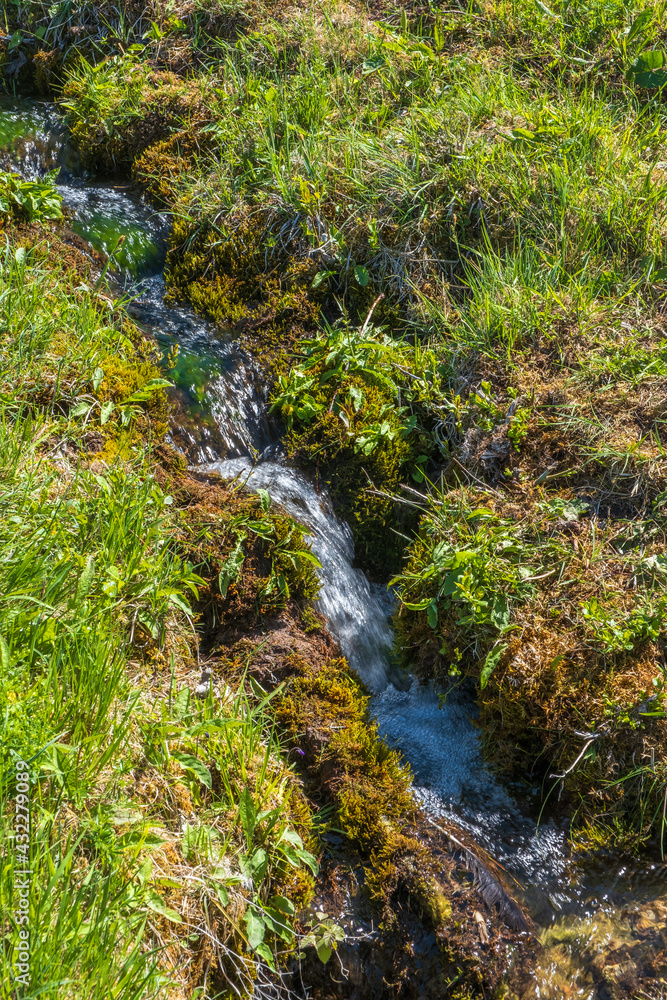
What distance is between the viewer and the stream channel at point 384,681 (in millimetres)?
3293

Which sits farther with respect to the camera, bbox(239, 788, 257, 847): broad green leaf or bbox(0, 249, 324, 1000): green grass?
bbox(239, 788, 257, 847): broad green leaf

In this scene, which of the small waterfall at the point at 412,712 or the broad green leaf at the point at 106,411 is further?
the broad green leaf at the point at 106,411

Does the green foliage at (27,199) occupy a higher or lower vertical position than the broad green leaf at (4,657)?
higher

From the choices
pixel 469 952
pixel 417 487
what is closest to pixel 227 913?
pixel 469 952

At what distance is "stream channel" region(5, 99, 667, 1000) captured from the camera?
3.29 meters

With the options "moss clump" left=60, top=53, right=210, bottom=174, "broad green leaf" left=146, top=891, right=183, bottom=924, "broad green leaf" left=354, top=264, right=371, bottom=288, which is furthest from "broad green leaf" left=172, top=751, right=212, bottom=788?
"moss clump" left=60, top=53, right=210, bottom=174

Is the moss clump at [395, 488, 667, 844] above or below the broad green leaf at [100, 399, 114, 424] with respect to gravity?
below

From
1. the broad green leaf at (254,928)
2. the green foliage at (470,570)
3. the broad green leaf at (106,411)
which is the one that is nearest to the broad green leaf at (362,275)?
the green foliage at (470,570)

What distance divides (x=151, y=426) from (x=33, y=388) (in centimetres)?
71

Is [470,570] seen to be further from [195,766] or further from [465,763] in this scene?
[195,766]

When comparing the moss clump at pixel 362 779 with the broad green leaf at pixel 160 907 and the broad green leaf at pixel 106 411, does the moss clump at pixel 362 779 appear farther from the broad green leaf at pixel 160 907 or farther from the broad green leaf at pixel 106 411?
the broad green leaf at pixel 106 411

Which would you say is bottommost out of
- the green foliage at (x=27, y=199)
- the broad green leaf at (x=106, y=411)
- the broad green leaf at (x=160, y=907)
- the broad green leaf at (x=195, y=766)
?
the broad green leaf at (x=160, y=907)

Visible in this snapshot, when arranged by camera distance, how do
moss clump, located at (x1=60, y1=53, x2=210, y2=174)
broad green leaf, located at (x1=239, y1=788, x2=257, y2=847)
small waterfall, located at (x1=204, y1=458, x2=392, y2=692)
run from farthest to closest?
moss clump, located at (x1=60, y1=53, x2=210, y2=174)
small waterfall, located at (x1=204, y1=458, x2=392, y2=692)
broad green leaf, located at (x1=239, y1=788, x2=257, y2=847)

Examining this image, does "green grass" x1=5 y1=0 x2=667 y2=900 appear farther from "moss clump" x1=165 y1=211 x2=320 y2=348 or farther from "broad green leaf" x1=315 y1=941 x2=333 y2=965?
"broad green leaf" x1=315 y1=941 x2=333 y2=965
